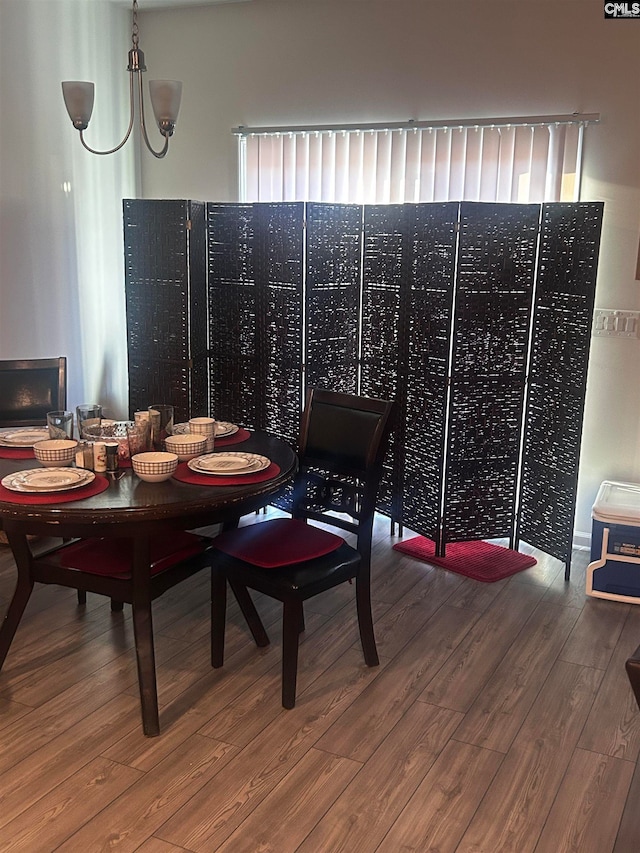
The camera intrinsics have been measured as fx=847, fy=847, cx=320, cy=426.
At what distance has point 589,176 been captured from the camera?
3.79 meters

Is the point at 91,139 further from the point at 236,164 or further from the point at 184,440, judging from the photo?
the point at 184,440

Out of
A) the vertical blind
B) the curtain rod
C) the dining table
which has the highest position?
the curtain rod

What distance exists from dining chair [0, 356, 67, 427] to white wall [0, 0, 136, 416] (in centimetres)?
63

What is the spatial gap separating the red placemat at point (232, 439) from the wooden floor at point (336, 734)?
74cm

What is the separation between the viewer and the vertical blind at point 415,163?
3.86 m

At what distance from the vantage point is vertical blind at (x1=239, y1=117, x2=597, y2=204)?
3861 mm

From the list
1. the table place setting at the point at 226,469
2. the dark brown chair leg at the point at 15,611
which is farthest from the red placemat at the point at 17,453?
the table place setting at the point at 226,469

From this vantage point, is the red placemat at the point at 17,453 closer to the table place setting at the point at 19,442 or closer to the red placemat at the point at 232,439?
the table place setting at the point at 19,442

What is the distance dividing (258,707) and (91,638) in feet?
2.55

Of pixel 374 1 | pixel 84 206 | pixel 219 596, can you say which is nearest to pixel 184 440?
pixel 219 596

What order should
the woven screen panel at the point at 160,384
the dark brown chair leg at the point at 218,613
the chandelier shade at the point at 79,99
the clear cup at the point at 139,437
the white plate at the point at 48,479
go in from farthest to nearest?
the woven screen panel at the point at 160,384 → the dark brown chair leg at the point at 218,613 → the clear cup at the point at 139,437 → the chandelier shade at the point at 79,99 → the white plate at the point at 48,479

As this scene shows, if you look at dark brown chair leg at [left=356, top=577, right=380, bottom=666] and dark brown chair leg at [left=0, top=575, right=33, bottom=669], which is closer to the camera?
dark brown chair leg at [left=0, top=575, right=33, bottom=669]

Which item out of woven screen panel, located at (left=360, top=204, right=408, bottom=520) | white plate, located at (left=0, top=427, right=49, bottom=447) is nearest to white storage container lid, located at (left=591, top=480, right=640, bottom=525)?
woven screen panel, located at (left=360, top=204, right=408, bottom=520)

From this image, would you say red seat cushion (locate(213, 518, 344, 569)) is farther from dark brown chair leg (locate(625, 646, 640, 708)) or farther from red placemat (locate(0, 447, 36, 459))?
dark brown chair leg (locate(625, 646, 640, 708))
